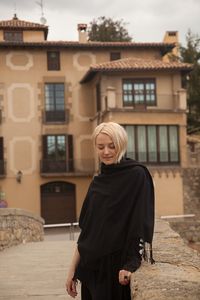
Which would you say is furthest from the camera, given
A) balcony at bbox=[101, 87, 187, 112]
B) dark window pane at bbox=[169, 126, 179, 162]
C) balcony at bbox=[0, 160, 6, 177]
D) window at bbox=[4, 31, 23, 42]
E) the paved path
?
window at bbox=[4, 31, 23, 42]

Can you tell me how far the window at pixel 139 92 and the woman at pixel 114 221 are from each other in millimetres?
29586

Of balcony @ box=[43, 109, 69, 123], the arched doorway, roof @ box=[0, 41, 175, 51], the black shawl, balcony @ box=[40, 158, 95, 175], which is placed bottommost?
the arched doorway

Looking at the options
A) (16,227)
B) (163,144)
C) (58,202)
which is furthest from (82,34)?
(16,227)

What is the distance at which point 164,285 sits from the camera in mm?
3396

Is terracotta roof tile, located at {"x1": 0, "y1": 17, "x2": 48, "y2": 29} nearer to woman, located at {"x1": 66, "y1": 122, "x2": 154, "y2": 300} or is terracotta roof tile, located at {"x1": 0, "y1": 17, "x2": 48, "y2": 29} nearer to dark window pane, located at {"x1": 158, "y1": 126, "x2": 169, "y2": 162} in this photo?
dark window pane, located at {"x1": 158, "y1": 126, "x2": 169, "y2": 162}

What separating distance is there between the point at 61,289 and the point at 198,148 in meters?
27.8

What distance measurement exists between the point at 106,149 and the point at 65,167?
1253 inches

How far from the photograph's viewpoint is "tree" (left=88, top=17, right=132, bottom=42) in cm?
4834

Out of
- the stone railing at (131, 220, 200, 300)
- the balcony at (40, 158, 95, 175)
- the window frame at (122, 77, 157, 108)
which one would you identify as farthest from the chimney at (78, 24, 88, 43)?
the stone railing at (131, 220, 200, 300)

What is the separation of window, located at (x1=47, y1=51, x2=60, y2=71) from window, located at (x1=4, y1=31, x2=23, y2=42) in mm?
2583

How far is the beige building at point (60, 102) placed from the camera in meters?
33.6

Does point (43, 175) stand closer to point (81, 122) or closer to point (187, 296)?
point (81, 122)

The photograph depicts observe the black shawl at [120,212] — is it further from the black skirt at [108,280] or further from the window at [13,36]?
the window at [13,36]

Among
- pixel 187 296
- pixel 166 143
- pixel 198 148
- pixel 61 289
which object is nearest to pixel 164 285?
pixel 187 296
